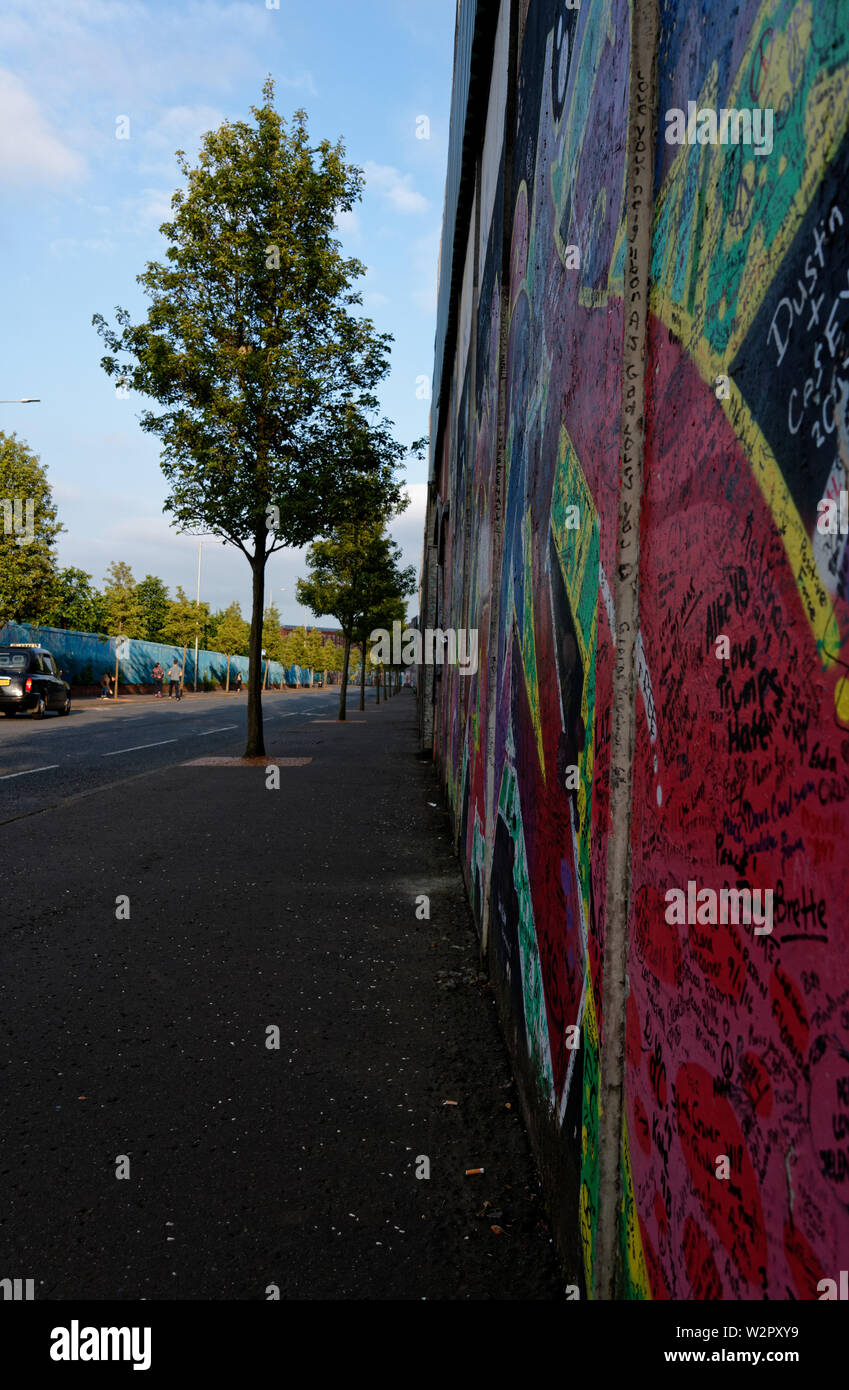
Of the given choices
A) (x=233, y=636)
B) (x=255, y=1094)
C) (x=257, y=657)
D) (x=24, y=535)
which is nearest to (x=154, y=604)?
(x=233, y=636)

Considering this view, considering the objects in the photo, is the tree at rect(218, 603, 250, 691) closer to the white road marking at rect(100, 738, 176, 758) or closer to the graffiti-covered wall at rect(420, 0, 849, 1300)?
the white road marking at rect(100, 738, 176, 758)

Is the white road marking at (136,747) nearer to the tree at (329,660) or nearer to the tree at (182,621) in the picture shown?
the tree at (182,621)

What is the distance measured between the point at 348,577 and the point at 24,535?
1281 centimetres

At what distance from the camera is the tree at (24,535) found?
3034 centimetres

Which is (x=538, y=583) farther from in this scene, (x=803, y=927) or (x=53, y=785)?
(x=53, y=785)

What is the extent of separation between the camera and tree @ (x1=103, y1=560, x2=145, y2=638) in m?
45.6

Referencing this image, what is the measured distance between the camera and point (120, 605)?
4559 cm

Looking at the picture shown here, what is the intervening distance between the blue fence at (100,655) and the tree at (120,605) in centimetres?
95

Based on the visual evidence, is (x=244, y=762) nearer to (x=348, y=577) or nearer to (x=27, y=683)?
(x=27, y=683)

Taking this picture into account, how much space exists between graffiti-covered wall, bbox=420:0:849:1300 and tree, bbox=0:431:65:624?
31851 mm

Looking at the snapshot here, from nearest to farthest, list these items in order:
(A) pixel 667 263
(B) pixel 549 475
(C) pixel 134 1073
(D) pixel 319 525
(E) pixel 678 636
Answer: (E) pixel 678 636 → (A) pixel 667 263 → (B) pixel 549 475 → (C) pixel 134 1073 → (D) pixel 319 525

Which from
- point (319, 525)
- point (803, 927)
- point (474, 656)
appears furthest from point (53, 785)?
point (803, 927)

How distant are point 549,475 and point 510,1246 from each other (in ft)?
6.74

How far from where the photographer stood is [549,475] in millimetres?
2529
